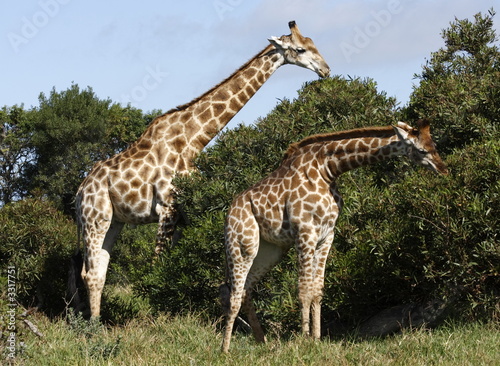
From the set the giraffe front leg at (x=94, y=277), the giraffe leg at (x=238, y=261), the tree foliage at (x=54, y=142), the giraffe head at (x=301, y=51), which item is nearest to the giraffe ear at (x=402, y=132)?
the giraffe leg at (x=238, y=261)

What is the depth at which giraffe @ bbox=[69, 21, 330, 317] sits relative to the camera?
41.6 ft

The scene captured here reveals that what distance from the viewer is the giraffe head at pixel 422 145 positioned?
29.0ft

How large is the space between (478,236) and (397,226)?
3.75ft

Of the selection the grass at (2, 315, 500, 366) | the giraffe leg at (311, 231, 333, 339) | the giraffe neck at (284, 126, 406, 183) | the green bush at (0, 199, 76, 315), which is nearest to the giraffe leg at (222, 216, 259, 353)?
the grass at (2, 315, 500, 366)

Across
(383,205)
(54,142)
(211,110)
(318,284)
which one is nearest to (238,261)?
(318,284)

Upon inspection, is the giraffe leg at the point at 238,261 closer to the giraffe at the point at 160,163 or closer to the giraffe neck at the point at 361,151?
the giraffe neck at the point at 361,151

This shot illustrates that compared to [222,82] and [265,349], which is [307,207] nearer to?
[265,349]

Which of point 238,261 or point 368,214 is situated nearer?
point 238,261

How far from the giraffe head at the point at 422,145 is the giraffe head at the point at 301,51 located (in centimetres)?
455

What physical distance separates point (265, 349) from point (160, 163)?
4.63 metres

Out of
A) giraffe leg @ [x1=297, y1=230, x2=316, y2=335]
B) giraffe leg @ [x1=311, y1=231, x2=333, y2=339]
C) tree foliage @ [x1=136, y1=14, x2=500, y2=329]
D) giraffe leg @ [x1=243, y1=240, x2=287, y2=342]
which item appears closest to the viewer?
giraffe leg @ [x1=297, y1=230, x2=316, y2=335]

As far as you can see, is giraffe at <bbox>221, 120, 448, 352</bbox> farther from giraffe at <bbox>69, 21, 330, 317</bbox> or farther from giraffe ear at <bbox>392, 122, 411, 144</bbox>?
giraffe at <bbox>69, 21, 330, 317</bbox>

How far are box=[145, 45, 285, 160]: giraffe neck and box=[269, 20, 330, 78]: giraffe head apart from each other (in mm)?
213

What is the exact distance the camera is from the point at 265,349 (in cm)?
916
